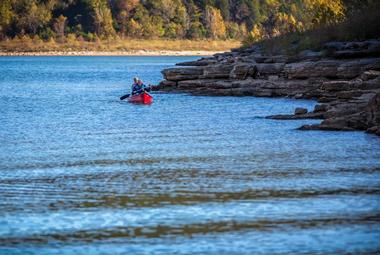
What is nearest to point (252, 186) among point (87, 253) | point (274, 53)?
point (87, 253)

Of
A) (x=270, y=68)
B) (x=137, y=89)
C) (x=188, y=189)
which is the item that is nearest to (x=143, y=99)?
(x=137, y=89)

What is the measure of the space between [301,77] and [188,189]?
3196 cm

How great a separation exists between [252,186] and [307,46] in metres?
43.7

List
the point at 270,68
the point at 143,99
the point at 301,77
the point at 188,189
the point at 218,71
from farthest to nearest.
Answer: the point at 218,71 < the point at 270,68 < the point at 143,99 < the point at 301,77 < the point at 188,189

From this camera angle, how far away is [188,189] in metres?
20.1

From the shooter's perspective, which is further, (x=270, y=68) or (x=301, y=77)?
(x=270, y=68)

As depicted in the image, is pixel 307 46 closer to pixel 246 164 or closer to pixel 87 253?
pixel 246 164

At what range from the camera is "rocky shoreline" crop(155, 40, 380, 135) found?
3994 cm

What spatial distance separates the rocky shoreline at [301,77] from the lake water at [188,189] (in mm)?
5145

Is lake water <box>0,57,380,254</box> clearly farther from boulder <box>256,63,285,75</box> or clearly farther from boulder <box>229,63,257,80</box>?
boulder <box>229,63,257,80</box>

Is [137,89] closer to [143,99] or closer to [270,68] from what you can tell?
[143,99]

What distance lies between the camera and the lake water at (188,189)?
50.6 feet

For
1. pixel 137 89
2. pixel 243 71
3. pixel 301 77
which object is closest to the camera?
pixel 301 77

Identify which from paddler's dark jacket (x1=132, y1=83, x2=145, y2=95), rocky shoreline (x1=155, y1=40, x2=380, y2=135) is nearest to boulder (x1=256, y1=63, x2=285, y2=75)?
rocky shoreline (x1=155, y1=40, x2=380, y2=135)
